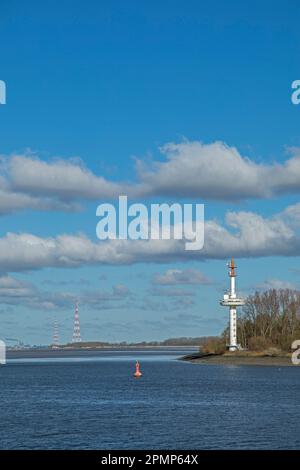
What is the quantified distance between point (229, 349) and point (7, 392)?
99410 millimetres

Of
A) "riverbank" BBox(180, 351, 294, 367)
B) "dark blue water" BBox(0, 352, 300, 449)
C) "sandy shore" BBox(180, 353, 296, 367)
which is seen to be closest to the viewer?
"dark blue water" BBox(0, 352, 300, 449)

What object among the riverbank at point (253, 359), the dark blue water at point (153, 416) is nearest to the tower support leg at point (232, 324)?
the riverbank at point (253, 359)

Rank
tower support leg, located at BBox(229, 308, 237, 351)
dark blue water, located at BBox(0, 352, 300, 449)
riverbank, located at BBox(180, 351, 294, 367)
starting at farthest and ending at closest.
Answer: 1. tower support leg, located at BBox(229, 308, 237, 351)
2. riverbank, located at BBox(180, 351, 294, 367)
3. dark blue water, located at BBox(0, 352, 300, 449)

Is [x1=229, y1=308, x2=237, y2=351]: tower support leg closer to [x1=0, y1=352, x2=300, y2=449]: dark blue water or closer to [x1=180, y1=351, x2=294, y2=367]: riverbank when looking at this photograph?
[x1=180, y1=351, x2=294, y2=367]: riverbank

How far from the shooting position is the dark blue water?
56.1m

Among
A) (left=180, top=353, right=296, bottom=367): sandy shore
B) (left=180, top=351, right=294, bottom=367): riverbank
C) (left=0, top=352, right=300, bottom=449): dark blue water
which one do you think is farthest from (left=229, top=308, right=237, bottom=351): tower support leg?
(left=0, top=352, right=300, bottom=449): dark blue water

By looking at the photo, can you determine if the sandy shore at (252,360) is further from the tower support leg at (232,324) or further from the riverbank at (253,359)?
the tower support leg at (232,324)

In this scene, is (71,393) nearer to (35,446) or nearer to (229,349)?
(35,446)

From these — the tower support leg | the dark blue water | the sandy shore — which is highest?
the tower support leg

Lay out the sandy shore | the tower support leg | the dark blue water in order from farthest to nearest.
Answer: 1. the tower support leg
2. the sandy shore
3. the dark blue water

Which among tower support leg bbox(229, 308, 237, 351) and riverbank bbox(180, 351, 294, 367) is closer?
riverbank bbox(180, 351, 294, 367)

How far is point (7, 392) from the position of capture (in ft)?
359

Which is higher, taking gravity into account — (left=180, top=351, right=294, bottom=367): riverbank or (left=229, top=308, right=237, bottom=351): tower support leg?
(left=229, top=308, right=237, bottom=351): tower support leg

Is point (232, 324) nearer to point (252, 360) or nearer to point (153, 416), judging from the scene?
point (252, 360)
